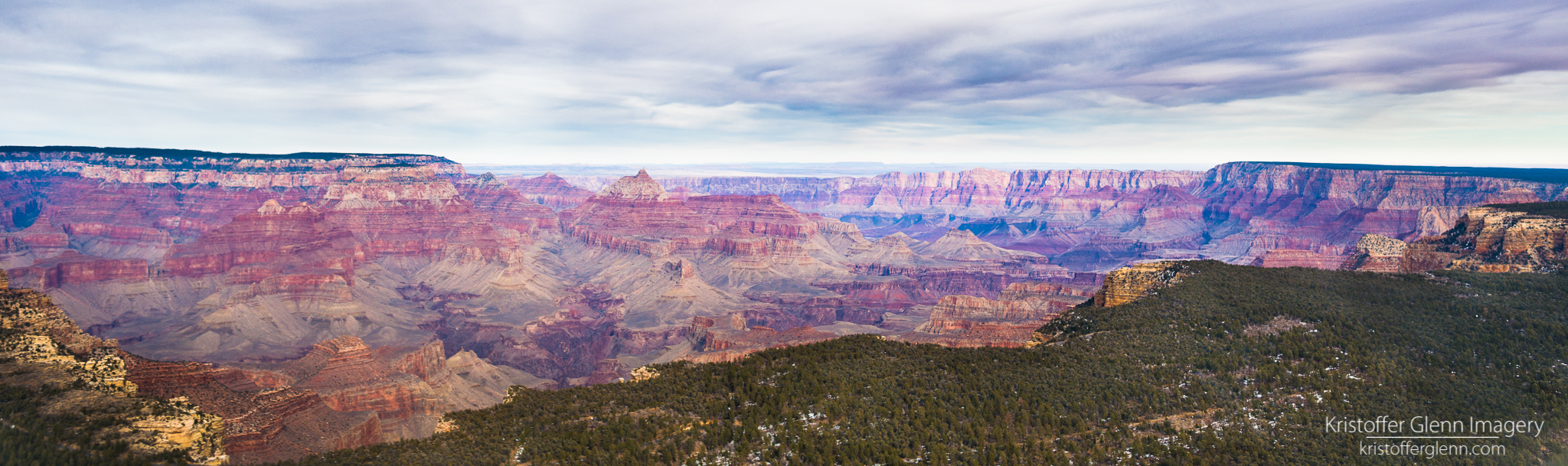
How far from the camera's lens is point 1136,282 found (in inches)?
2254

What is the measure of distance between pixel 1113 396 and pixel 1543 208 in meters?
68.5

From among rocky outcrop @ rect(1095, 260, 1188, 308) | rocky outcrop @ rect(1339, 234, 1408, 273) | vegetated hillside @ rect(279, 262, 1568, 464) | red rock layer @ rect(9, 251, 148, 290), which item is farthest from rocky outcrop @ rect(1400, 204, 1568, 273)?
red rock layer @ rect(9, 251, 148, 290)

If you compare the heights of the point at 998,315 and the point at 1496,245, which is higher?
the point at 1496,245

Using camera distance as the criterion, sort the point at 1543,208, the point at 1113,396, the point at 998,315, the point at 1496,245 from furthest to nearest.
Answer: the point at 998,315 < the point at 1543,208 < the point at 1496,245 < the point at 1113,396

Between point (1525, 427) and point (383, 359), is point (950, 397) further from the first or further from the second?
point (383, 359)

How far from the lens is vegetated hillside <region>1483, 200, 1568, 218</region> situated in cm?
7000

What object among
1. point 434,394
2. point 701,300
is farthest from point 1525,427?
point 701,300

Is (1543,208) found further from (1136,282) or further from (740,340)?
(740,340)

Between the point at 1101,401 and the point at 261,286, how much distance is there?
597 feet

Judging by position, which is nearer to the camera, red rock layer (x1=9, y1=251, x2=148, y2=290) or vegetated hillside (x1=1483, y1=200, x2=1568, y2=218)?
vegetated hillside (x1=1483, y1=200, x2=1568, y2=218)

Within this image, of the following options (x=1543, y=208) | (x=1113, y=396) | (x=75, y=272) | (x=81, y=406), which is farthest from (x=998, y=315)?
(x=75, y=272)

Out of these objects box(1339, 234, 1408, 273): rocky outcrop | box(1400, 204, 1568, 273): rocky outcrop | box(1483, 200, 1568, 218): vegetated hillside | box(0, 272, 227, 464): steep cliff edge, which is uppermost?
box(1483, 200, 1568, 218): vegetated hillside

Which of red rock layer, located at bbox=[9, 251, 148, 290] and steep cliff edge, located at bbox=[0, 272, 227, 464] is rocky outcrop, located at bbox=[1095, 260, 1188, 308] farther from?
red rock layer, located at bbox=[9, 251, 148, 290]

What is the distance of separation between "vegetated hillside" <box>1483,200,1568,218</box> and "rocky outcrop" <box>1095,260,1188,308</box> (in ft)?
129
